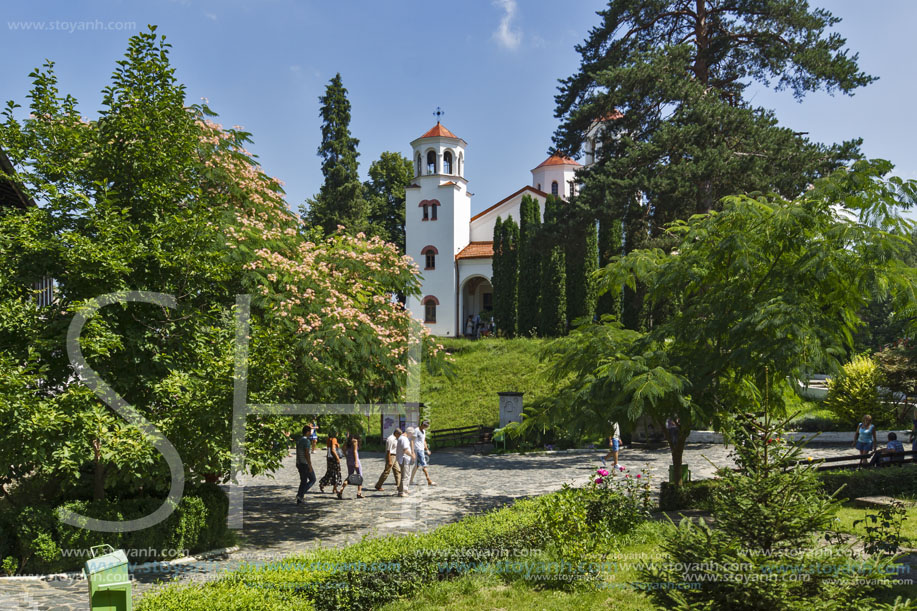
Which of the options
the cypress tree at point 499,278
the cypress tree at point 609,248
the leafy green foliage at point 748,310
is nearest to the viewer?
the leafy green foliage at point 748,310

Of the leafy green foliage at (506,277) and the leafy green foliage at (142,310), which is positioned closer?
the leafy green foliage at (142,310)

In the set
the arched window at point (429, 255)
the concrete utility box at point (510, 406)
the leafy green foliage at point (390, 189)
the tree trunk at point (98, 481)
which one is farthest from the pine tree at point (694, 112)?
the leafy green foliage at point (390, 189)

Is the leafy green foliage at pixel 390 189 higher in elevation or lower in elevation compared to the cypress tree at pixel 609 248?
higher

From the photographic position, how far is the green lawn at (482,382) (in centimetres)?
3111

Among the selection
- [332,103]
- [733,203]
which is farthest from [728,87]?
[332,103]

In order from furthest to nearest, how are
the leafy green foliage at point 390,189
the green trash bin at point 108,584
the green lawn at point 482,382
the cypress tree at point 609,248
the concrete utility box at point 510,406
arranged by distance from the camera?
the leafy green foliage at point 390,189
the cypress tree at point 609,248
the green lawn at point 482,382
the concrete utility box at point 510,406
the green trash bin at point 108,584

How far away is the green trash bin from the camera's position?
5641 mm

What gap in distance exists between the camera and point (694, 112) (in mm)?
21312

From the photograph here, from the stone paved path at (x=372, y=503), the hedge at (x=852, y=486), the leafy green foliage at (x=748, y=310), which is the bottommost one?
the stone paved path at (x=372, y=503)

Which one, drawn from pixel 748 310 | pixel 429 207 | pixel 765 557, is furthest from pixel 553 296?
pixel 765 557

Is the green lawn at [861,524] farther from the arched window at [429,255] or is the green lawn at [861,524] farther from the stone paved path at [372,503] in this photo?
the arched window at [429,255]

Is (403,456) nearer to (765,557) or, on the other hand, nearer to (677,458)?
(677,458)

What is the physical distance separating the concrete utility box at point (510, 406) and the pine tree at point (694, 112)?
22.5 ft

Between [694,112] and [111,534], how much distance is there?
18825 millimetres
